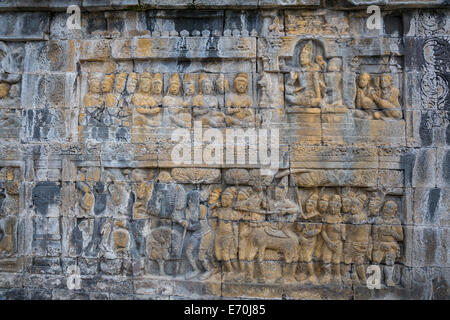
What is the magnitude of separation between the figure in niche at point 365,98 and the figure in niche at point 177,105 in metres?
2.57

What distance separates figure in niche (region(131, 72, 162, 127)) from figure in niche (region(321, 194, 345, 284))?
2970mm

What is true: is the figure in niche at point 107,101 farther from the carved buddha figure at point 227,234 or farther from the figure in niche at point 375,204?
the figure in niche at point 375,204

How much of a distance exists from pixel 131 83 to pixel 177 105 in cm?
81

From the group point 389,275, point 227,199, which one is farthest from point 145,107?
point 389,275

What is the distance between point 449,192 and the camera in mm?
5969

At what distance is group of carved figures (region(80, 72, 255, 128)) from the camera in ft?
20.4

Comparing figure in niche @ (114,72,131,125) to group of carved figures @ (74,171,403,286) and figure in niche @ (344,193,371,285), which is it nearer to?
group of carved figures @ (74,171,403,286)

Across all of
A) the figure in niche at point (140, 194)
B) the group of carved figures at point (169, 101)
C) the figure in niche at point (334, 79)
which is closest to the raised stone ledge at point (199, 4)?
the figure in niche at point (334, 79)

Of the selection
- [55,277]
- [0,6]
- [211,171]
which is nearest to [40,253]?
[55,277]

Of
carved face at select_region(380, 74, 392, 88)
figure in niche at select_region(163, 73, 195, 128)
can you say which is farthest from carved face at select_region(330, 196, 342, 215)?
figure in niche at select_region(163, 73, 195, 128)

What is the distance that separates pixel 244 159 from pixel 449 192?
121 inches

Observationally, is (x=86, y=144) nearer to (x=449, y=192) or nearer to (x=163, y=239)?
(x=163, y=239)

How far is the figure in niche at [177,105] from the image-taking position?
6.24 meters

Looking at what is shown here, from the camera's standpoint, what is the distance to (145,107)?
627 cm
